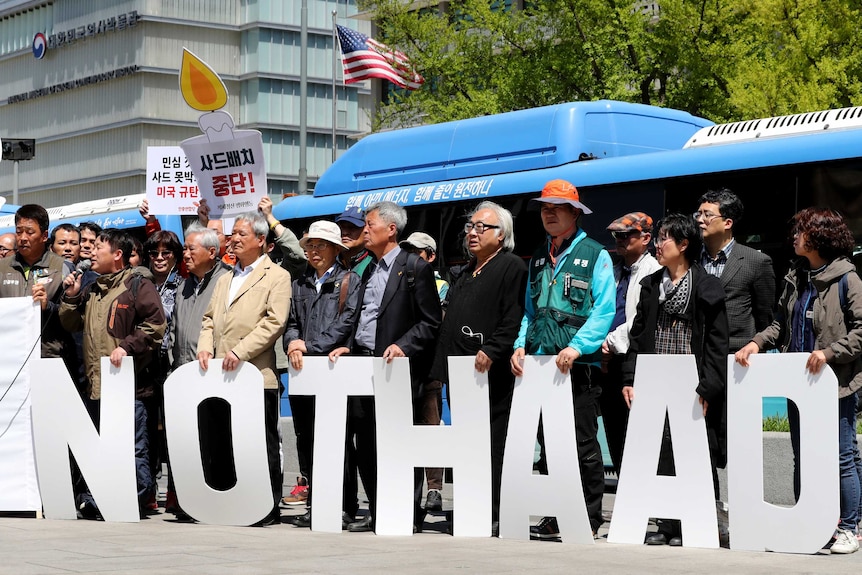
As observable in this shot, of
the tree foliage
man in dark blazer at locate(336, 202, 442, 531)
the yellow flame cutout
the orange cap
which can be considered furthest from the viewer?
the tree foliage

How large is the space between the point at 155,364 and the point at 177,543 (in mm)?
1978

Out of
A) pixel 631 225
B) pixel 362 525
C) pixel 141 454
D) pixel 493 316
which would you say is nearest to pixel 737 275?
pixel 631 225

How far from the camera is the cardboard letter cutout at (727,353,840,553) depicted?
24.3 ft

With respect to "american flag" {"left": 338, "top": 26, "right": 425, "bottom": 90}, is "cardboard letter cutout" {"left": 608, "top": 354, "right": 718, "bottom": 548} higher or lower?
lower

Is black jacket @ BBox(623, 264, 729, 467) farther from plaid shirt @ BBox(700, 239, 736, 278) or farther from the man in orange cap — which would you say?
plaid shirt @ BBox(700, 239, 736, 278)

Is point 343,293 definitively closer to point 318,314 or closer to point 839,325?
point 318,314

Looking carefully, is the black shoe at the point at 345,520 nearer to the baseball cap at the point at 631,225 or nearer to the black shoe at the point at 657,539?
the black shoe at the point at 657,539

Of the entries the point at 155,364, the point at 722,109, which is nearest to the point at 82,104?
the point at 722,109

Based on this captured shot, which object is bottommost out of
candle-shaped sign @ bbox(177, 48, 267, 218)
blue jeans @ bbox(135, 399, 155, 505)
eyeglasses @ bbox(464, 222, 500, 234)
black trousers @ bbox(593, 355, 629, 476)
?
blue jeans @ bbox(135, 399, 155, 505)

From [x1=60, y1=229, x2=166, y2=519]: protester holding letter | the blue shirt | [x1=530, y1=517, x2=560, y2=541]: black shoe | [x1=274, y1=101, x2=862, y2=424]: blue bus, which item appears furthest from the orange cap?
[x1=274, y1=101, x2=862, y2=424]: blue bus

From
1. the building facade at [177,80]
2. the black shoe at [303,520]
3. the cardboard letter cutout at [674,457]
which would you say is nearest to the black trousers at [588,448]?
the cardboard letter cutout at [674,457]

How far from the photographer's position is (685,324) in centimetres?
805

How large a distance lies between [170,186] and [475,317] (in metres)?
5.51

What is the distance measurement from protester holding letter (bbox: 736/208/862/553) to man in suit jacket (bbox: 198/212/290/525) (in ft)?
9.93
